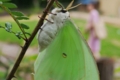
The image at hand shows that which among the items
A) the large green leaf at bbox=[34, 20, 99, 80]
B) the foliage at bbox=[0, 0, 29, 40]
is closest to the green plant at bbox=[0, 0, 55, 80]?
the foliage at bbox=[0, 0, 29, 40]

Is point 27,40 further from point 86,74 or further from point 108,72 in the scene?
point 108,72

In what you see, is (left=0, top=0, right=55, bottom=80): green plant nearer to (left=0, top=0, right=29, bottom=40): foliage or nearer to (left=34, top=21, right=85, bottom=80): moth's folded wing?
(left=0, top=0, right=29, bottom=40): foliage

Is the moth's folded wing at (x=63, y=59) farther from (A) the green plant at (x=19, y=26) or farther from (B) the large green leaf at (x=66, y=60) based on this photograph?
(A) the green plant at (x=19, y=26)

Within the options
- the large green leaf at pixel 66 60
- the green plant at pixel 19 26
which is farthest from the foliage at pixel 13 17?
the large green leaf at pixel 66 60

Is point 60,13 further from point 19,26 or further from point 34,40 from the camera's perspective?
point 34,40

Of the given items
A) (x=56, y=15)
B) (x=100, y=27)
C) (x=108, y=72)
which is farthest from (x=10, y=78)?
(x=100, y=27)

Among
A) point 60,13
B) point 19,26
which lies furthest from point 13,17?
point 60,13

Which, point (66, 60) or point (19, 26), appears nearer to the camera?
point (19, 26)
